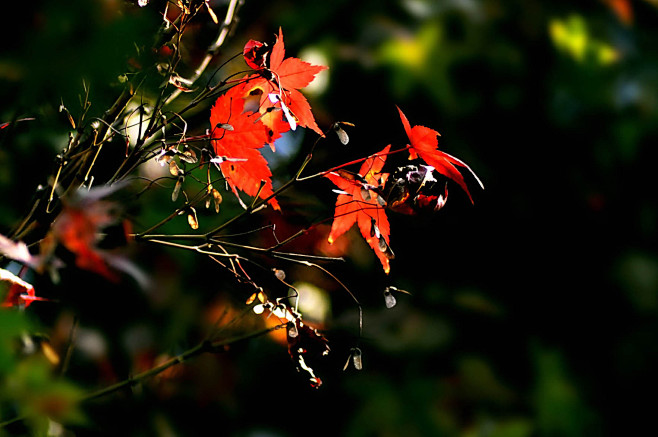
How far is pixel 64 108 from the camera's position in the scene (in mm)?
506

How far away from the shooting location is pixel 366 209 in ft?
1.82

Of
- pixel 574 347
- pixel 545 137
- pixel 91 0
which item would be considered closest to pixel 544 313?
pixel 574 347

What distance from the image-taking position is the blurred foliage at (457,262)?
1.04m

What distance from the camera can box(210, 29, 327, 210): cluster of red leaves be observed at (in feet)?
1.77

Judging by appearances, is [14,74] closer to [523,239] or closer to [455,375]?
[455,375]

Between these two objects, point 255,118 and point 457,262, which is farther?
point 457,262

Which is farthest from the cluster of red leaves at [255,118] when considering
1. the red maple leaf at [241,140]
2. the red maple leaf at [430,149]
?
the red maple leaf at [430,149]

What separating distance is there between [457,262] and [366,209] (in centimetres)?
85

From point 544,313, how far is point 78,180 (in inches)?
48.5

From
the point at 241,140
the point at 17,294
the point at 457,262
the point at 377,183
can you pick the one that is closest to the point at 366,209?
the point at 377,183

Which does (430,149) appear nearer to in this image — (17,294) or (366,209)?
(366,209)

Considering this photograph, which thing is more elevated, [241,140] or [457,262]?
[241,140]

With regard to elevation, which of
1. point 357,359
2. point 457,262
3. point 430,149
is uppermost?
point 430,149

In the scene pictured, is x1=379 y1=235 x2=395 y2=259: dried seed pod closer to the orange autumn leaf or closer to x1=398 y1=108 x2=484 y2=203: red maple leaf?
x1=398 y1=108 x2=484 y2=203: red maple leaf
